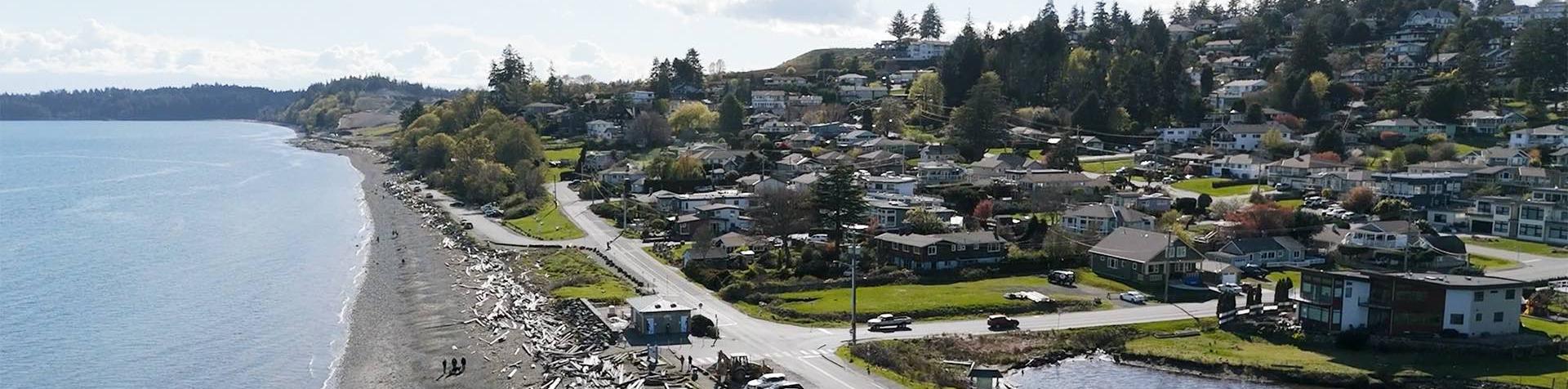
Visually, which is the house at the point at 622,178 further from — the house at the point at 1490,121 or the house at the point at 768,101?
the house at the point at 1490,121

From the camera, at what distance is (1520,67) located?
8688 centimetres

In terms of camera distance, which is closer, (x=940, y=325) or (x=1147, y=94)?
(x=940, y=325)

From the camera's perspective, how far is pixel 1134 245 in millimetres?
45844

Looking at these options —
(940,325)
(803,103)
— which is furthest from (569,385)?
(803,103)

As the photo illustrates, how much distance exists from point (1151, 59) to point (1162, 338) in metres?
61.6

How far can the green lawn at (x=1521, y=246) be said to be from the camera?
5054 cm

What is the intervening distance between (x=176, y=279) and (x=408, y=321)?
57.7 feet

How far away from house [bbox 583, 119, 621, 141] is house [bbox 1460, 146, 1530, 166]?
63.9 m

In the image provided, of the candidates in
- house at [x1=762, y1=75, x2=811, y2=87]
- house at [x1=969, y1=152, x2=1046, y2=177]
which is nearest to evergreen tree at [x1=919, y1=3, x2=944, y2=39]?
house at [x1=762, y1=75, x2=811, y2=87]

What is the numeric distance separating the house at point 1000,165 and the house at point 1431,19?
60.5 m

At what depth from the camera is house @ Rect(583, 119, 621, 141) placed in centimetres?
10200

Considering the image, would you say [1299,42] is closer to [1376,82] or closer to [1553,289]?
[1376,82]

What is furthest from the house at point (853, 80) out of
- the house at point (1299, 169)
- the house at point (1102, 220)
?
the house at point (1102, 220)

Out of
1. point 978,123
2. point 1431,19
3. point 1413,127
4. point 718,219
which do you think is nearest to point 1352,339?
point 718,219
